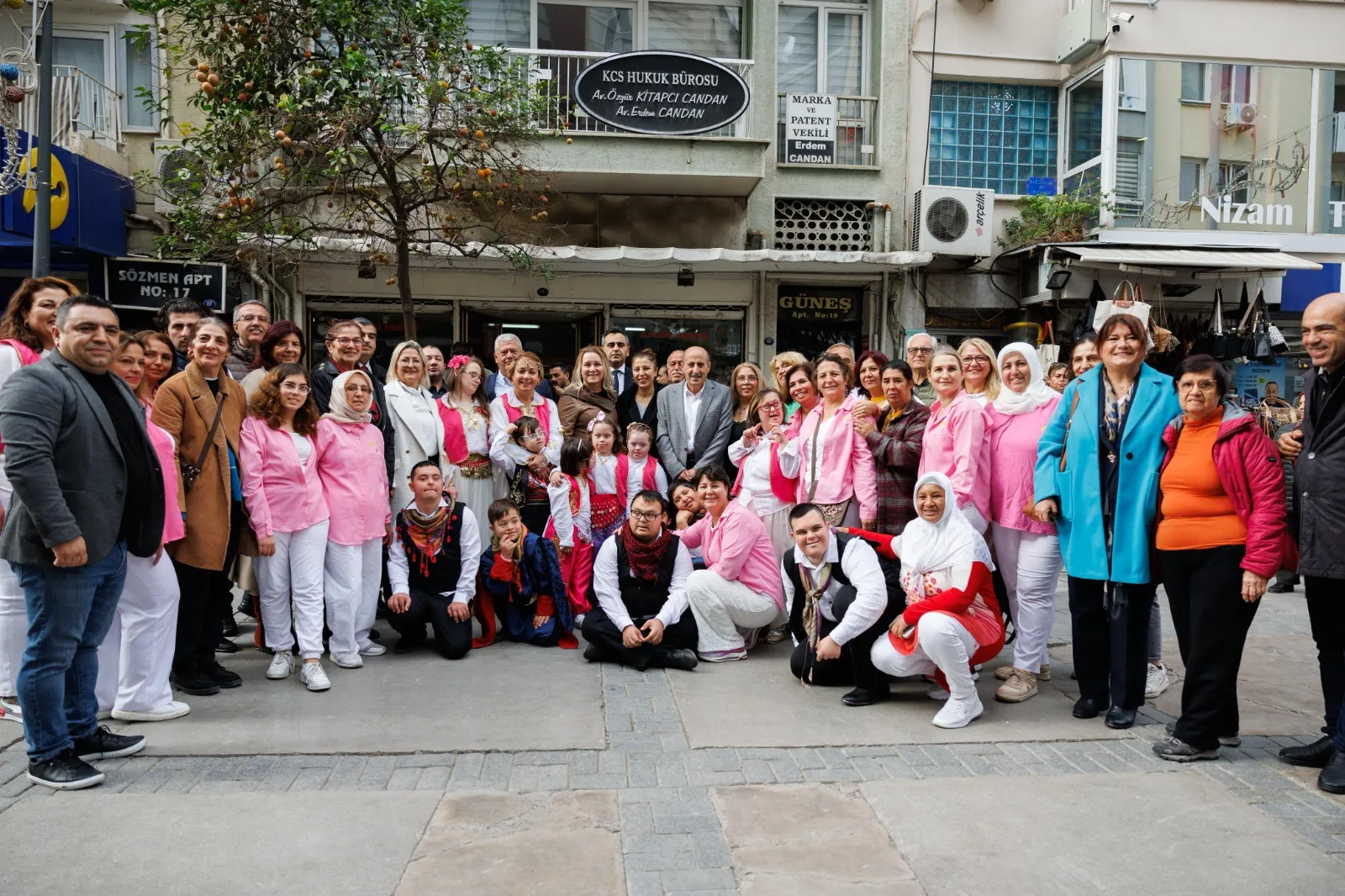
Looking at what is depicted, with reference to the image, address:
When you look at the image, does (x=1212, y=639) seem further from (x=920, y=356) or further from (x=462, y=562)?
(x=462, y=562)

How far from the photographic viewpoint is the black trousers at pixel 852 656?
5.27 meters

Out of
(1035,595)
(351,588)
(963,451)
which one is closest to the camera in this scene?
(1035,595)

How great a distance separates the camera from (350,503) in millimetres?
5672

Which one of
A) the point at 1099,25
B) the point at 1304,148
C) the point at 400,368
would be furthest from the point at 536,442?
the point at 1304,148

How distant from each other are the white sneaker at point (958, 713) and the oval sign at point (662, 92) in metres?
8.75

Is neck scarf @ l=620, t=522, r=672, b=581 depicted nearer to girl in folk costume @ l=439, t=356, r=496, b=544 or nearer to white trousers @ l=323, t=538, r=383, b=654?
girl in folk costume @ l=439, t=356, r=496, b=544

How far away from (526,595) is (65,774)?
2935mm

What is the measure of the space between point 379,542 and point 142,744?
1.82m

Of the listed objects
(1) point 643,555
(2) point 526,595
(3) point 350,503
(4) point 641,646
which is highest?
(3) point 350,503

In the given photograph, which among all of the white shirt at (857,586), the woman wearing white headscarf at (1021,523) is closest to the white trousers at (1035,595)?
the woman wearing white headscarf at (1021,523)

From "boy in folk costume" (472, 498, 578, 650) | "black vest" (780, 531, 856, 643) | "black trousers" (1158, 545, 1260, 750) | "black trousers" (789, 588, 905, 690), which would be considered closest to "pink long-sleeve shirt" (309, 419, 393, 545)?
"boy in folk costume" (472, 498, 578, 650)

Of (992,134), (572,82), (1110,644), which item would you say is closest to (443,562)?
(1110,644)

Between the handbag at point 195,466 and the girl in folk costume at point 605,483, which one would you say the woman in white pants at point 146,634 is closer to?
the handbag at point 195,466

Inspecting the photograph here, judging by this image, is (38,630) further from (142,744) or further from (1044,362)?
(1044,362)
